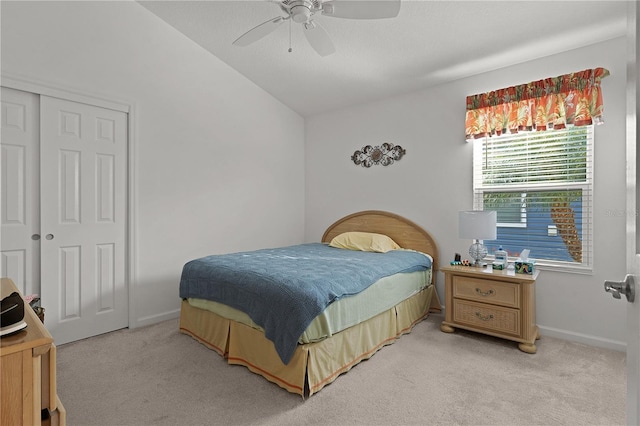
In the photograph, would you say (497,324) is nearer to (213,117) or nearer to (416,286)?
(416,286)

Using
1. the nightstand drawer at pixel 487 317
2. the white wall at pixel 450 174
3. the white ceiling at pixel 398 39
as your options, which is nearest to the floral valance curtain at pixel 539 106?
the white wall at pixel 450 174

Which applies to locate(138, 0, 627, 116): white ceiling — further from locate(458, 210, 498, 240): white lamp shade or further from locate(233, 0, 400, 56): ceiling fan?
locate(458, 210, 498, 240): white lamp shade

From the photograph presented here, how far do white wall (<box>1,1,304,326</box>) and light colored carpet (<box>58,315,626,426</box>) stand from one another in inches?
39.7

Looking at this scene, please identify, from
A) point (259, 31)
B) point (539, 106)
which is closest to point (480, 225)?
point (539, 106)

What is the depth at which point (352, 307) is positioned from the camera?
233 centimetres

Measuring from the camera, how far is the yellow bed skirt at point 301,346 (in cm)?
201

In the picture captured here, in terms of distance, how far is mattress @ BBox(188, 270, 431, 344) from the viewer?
6.78 ft

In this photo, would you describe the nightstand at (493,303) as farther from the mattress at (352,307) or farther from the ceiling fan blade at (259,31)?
the ceiling fan blade at (259,31)

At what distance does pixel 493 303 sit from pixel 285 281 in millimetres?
1826

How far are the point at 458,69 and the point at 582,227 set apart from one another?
72.3 inches

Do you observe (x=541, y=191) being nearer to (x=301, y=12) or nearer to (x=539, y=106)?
(x=539, y=106)

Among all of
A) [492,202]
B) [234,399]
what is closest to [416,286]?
[492,202]

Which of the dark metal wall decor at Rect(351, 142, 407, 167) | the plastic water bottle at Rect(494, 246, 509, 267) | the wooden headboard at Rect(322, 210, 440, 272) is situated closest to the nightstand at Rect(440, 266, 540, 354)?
the plastic water bottle at Rect(494, 246, 509, 267)

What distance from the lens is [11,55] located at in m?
2.55
